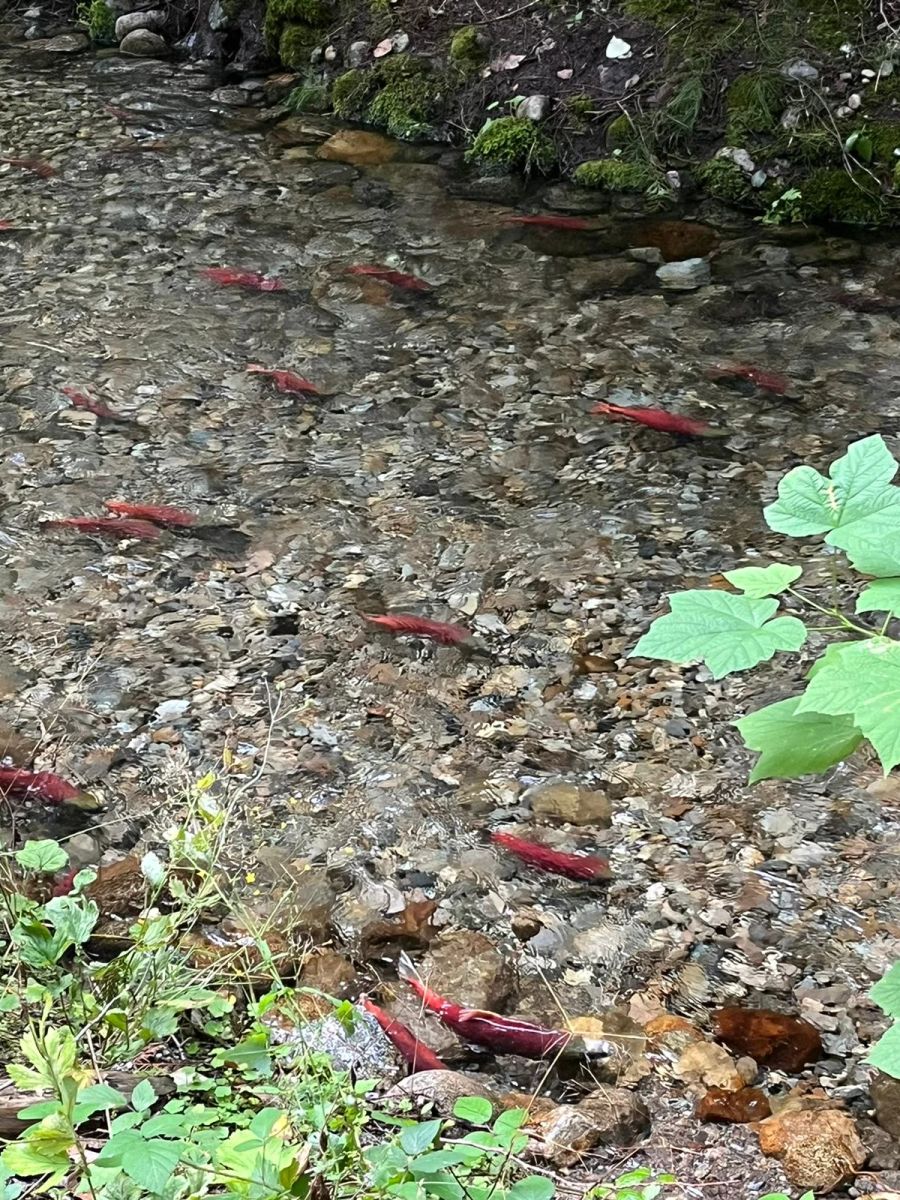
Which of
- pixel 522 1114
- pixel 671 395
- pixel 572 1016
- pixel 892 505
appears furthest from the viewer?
pixel 671 395

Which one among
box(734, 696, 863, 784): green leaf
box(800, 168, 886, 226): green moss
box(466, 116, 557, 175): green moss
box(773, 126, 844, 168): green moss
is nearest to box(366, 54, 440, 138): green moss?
box(466, 116, 557, 175): green moss

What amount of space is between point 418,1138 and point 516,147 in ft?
23.4

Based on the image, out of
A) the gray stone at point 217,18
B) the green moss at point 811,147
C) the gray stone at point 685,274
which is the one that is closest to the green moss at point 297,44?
the gray stone at point 217,18

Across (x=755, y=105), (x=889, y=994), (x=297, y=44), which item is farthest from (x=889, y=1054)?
(x=297, y=44)

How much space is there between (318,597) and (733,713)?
1.60m

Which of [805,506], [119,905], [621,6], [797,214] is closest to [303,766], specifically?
[119,905]

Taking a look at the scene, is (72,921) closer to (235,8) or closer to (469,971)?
(469,971)

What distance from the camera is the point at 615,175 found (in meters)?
7.45

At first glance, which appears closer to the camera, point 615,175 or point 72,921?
point 72,921

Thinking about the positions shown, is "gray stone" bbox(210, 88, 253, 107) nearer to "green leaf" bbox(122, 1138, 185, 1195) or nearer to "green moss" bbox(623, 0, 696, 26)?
"green moss" bbox(623, 0, 696, 26)

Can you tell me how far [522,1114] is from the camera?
199 centimetres

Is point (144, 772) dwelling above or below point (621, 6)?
below

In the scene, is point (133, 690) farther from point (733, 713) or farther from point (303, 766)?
point (733, 713)

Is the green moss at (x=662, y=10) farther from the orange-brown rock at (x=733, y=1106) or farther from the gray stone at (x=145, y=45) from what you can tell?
the orange-brown rock at (x=733, y=1106)
